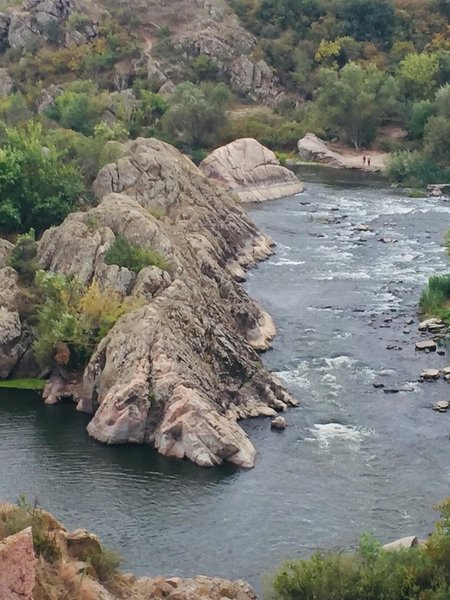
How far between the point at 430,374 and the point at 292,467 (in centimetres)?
1603

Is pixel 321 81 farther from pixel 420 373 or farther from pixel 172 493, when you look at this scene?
pixel 172 493

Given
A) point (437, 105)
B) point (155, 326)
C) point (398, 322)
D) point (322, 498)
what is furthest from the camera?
point (437, 105)

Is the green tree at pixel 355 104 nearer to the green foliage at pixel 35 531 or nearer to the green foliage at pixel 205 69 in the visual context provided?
the green foliage at pixel 205 69

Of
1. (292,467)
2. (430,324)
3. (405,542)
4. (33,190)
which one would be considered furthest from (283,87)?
(405,542)

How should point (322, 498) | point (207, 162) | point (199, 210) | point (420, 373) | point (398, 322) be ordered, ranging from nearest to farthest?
point (322, 498) → point (420, 373) → point (398, 322) → point (199, 210) → point (207, 162)

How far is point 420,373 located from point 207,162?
62167 millimetres

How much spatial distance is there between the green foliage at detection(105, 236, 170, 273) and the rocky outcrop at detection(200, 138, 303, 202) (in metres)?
48.0

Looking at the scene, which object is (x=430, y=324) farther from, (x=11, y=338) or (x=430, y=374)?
(x=11, y=338)

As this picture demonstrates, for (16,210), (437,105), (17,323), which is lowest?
(17,323)

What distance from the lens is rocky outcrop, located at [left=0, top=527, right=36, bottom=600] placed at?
29375mm

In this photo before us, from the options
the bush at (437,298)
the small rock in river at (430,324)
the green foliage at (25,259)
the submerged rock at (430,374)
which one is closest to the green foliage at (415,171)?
the bush at (437,298)

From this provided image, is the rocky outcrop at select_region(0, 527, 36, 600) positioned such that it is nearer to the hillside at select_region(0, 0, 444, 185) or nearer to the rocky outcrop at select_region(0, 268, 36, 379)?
the rocky outcrop at select_region(0, 268, 36, 379)

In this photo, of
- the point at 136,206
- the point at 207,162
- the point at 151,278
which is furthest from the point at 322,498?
the point at 207,162

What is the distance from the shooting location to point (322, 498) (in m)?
50.7
